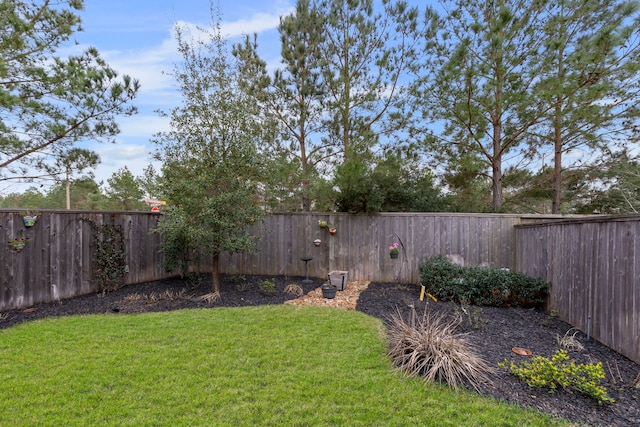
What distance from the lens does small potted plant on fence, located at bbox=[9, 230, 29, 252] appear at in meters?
4.31

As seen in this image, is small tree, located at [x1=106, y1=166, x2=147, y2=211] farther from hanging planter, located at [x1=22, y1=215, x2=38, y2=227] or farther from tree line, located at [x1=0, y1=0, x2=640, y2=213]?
hanging planter, located at [x1=22, y1=215, x2=38, y2=227]

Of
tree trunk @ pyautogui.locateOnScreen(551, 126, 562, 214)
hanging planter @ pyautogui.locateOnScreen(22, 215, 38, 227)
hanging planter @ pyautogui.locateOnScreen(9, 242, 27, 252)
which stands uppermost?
tree trunk @ pyautogui.locateOnScreen(551, 126, 562, 214)

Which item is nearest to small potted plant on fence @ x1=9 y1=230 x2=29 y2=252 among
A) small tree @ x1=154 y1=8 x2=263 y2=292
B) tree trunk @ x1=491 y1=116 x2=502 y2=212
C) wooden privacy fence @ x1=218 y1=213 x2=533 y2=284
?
small tree @ x1=154 y1=8 x2=263 y2=292

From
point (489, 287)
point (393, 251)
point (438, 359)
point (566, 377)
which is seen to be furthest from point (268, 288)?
point (566, 377)

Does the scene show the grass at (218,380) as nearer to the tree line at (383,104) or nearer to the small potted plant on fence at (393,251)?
the small potted plant on fence at (393,251)

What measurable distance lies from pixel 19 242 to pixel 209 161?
2920 millimetres

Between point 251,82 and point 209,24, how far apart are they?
1.33 metres

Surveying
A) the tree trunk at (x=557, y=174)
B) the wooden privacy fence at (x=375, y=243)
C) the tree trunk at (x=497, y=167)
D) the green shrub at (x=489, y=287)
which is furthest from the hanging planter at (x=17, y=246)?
the tree trunk at (x=557, y=174)

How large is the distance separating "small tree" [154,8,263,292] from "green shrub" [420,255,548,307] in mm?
3507

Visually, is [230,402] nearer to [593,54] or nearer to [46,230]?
[46,230]

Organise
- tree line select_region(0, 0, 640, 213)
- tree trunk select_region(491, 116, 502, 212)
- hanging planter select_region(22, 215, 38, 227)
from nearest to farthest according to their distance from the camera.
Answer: hanging planter select_region(22, 215, 38, 227)
tree line select_region(0, 0, 640, 213)
tree trunk select_region(491, 116, 502, 212)

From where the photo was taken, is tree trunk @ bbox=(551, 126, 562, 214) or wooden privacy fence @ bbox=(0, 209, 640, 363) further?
tree trunk @ bbox=(551, 126, 562, 214)

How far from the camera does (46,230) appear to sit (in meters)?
4.80

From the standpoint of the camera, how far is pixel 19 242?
171 inches
